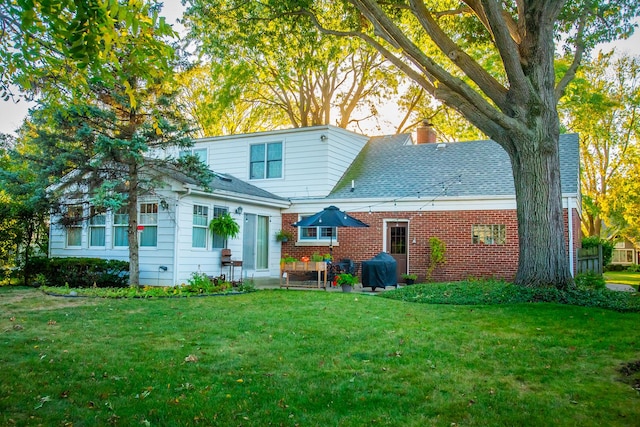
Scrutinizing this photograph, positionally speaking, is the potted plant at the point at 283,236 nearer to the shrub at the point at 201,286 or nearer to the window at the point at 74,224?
the shrub at the point at 201,286

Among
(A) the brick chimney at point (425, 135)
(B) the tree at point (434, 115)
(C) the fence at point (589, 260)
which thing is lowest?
(C) the fence at point (589, 260)

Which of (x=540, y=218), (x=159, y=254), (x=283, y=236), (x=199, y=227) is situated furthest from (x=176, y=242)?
(x=540, y=218)

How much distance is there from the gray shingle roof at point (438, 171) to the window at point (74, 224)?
8310 mm

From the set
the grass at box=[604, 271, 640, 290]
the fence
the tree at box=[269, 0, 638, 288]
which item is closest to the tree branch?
the tree at box=[269, 0, 638, 288]

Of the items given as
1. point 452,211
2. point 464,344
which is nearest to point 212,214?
point 452,211

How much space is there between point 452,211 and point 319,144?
17.9ft

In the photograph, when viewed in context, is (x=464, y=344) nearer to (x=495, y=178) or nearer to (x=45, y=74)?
(x=45, y=74)

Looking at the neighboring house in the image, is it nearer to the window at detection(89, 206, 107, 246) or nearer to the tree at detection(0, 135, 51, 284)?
the window at detection(89, 206, 107, 246)

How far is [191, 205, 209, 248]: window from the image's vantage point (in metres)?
15.0

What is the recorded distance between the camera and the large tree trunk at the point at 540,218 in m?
11.1

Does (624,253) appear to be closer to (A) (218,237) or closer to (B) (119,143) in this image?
(A) (218,237)

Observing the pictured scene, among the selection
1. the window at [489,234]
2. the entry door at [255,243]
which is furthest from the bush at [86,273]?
the window at [489,234]

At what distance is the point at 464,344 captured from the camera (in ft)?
22.6

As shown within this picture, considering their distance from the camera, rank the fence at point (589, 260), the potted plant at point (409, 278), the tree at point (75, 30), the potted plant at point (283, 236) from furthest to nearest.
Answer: the potted plant at point (283, 236), the fence at point (589, 260), the potted plant at point (409, 278), the tree at point (75, 30)
